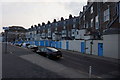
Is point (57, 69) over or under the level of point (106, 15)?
under

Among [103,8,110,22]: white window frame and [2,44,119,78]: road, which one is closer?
[2,44,119,78]: road

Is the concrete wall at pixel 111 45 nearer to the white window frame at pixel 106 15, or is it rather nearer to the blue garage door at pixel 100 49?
the blue garage door at pixel 100 49

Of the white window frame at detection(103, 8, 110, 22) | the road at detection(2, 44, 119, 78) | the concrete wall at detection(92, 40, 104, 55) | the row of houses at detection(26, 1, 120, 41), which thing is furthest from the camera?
the white window frame at detection(103, 8, 110, 22)

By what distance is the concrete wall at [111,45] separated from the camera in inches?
667

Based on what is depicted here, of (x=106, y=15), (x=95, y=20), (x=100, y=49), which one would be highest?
(x=106, y=15)

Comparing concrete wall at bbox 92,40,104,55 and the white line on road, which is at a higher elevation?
concrete wall at bbox 92,40,104,55

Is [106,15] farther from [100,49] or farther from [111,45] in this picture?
[111,45]

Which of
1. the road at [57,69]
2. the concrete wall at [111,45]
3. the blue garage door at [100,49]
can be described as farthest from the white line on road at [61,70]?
the blue garage door at [100,49]

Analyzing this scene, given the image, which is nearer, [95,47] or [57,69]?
[57,69]

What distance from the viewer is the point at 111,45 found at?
17688 mm

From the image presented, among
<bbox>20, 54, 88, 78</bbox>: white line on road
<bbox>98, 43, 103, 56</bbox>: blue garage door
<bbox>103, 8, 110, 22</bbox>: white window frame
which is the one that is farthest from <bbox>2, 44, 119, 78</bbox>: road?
<bbox>103, 8, 110, 22</bbox>: white window frame

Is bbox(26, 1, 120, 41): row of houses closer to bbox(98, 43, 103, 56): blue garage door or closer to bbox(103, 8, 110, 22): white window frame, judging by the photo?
bbox(103, 8, 110, 22): white window frame

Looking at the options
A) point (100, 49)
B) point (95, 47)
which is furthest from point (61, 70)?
point (95, 47)

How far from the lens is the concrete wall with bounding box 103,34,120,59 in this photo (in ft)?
55.6
